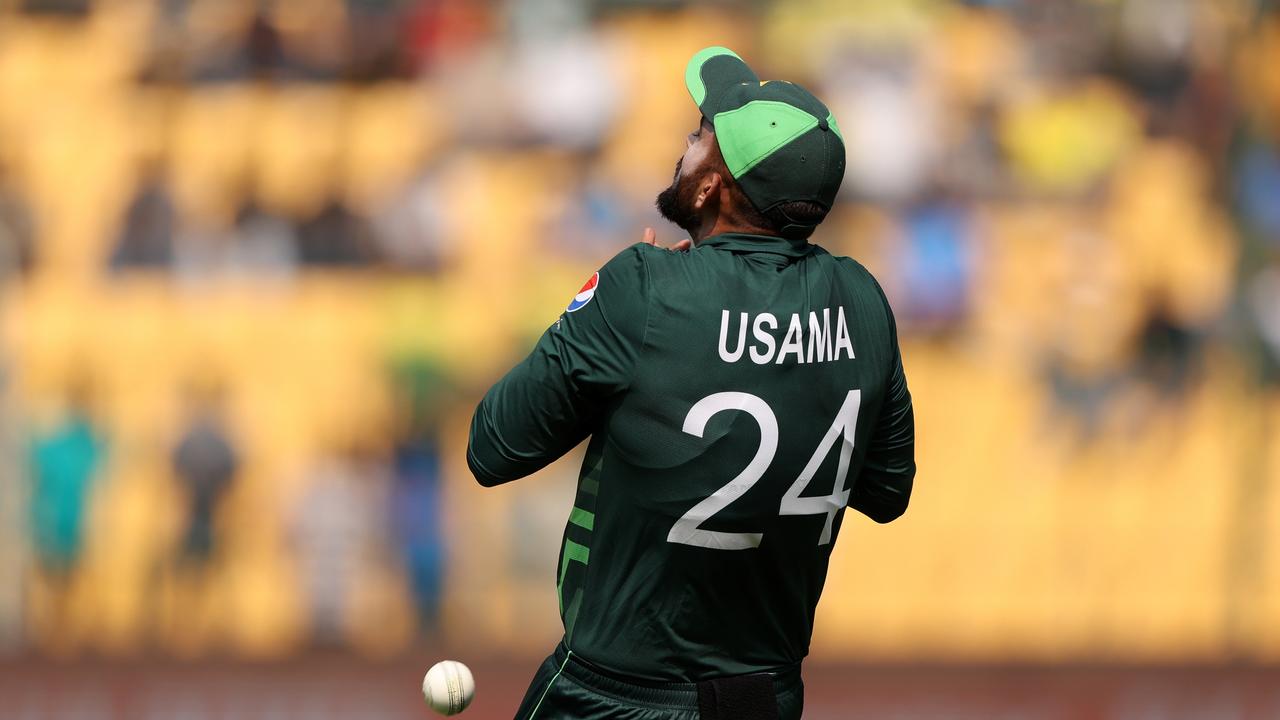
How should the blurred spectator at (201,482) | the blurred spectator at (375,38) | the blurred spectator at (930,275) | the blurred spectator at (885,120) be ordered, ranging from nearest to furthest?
the blurred spectator at (201,482) < the blurred spectator at (930,275) < the blurred spectator at (885,120) < the blurred spectator at (375,38)

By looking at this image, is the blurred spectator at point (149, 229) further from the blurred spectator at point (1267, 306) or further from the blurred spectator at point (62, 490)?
the blurred spectator at point (1267, 306)

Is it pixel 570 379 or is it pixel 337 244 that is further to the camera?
pixel 337 244

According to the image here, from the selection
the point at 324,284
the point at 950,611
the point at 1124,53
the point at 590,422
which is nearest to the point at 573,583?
the point at 590,422

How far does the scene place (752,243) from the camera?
9.47ft

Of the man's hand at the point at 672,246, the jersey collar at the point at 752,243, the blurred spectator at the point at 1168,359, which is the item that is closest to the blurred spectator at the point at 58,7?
the blurred spectator at the point at 1168,359

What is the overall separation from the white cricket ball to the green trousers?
17cm

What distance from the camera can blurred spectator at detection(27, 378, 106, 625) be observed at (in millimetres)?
9117

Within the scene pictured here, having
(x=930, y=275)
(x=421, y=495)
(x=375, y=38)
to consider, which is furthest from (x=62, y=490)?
(x=930, y=275)

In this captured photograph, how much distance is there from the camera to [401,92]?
10289mm

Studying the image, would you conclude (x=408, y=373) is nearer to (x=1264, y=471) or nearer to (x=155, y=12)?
(x=155, y=12)

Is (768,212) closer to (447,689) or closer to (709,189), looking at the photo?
(709,189)

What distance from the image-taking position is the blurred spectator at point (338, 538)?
359 inches

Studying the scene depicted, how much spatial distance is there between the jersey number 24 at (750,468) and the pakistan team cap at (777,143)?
0.31 m

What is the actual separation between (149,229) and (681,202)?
754 cm
